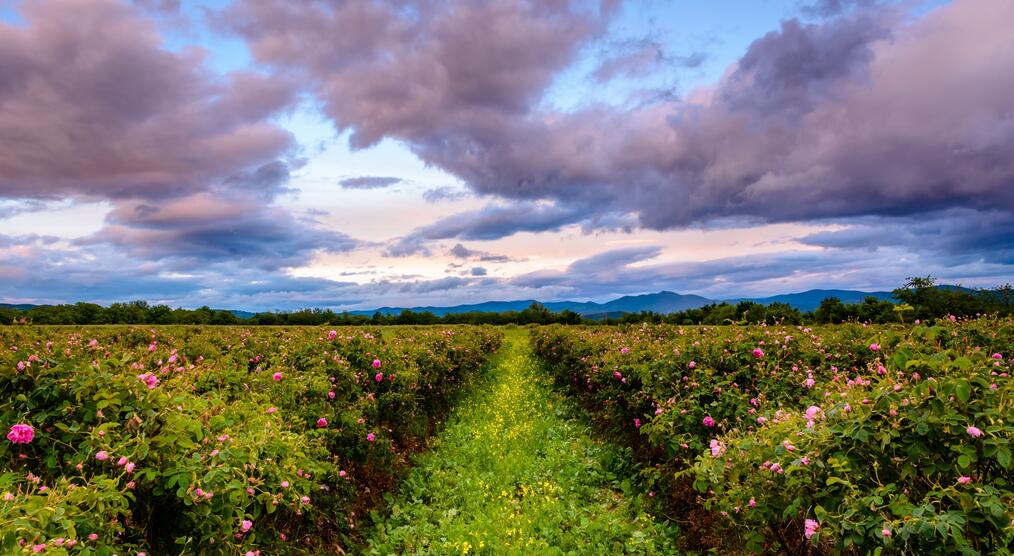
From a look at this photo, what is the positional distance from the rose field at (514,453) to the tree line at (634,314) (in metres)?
1.22

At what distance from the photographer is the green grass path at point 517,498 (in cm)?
627

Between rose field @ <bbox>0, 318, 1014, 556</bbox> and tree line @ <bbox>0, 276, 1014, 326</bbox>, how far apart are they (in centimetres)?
122

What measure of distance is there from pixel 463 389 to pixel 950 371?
47.1 ft

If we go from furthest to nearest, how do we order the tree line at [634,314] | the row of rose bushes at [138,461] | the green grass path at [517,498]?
1. the tree line at [634,314]
2. the green grass path at [517,498]
3. the row of rose bushes at [138,461]

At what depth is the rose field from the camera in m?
2.83

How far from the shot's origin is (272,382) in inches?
223

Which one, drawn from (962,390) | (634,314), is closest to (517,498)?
(962,390)

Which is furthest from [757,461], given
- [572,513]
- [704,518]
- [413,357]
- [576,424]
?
[576,424]

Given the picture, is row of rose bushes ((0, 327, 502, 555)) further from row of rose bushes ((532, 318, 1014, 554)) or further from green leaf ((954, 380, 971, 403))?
green leaf ((954, 380, 971, 403))

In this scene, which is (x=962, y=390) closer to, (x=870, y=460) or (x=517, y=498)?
(x=870, y=460)

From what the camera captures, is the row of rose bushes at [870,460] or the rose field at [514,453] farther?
the rose field at [514,453]

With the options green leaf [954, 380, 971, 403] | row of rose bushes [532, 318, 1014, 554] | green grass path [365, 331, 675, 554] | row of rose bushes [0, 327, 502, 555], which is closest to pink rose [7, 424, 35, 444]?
row of rose bushes [0, 327, 502, 555]

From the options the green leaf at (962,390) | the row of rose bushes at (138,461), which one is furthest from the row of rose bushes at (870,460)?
the row of rose bushes at (138,461)

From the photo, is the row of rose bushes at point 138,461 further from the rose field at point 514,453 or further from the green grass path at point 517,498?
the green grass path at point 517,498
